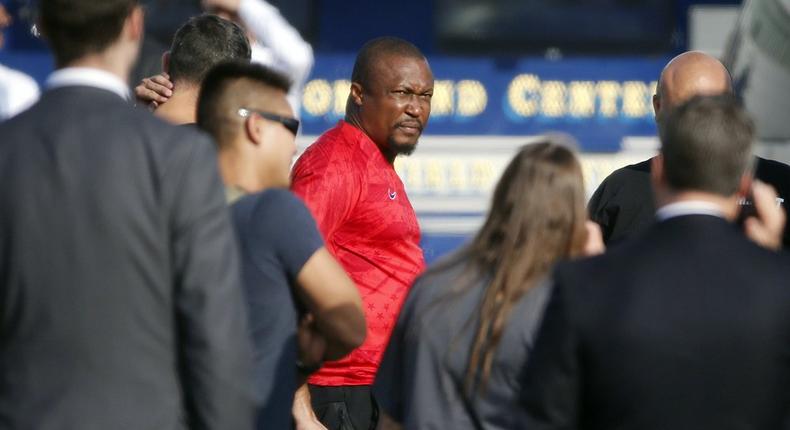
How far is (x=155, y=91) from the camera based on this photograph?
13.8 ft

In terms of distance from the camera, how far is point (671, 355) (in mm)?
2578

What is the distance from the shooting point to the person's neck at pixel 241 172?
3266 millimetres

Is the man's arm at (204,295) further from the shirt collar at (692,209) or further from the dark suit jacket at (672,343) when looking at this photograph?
the shirt collar at (692,209)

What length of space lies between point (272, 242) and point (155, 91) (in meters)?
1.17

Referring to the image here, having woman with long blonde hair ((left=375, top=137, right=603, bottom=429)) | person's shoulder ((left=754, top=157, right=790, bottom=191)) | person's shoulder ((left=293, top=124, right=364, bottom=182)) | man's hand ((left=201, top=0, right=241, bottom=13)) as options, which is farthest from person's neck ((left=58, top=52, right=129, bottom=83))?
man's hand ((left=201, top=0, right=241, bottom=13))

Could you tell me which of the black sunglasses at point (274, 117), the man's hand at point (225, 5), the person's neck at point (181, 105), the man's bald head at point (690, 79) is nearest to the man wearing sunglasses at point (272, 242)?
the black sunglasses at point (274, 117)

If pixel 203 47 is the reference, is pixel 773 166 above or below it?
below

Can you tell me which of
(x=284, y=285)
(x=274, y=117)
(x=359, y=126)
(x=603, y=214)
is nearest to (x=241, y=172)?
(x=274, y=117)

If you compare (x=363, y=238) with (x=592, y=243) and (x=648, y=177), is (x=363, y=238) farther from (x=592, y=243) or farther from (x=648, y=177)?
(x=592, y=243)

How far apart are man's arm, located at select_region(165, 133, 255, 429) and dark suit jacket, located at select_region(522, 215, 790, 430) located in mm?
560

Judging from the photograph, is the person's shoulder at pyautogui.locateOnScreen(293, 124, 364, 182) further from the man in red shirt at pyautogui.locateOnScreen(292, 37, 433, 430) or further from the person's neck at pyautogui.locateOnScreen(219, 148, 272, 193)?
the person's neck at pyautogui.locateOnScreen(219, 148, 272, 193)

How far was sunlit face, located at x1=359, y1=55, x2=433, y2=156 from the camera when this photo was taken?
4.70 metres

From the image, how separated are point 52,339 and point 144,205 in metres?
0.29

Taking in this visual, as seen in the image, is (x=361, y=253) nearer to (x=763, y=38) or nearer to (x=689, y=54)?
(x=689, y=54)
